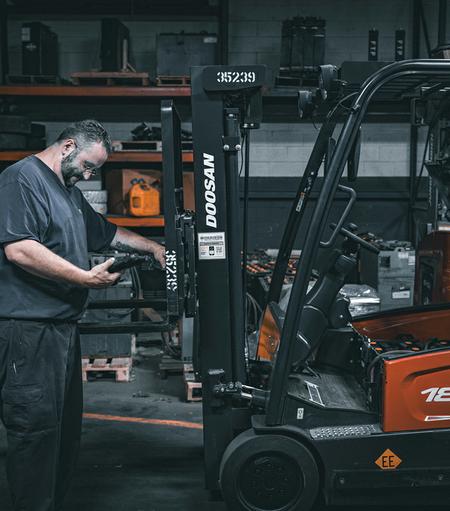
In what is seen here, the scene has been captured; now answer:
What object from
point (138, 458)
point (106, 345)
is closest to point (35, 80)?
point (106, 345)

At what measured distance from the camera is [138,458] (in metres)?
4.89

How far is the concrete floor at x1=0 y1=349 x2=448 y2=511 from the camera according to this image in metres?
4.17

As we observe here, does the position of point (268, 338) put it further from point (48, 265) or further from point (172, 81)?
point (172, 81)

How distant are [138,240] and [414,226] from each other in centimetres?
666

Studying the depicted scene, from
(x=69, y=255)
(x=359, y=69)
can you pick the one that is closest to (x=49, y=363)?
(x=69, y=255)

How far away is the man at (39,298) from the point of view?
3359mm

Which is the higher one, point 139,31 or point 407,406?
point 139,31

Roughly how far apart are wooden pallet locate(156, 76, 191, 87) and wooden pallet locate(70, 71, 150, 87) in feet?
0.62

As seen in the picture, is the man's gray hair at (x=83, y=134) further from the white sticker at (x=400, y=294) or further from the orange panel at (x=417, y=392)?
the white sticker at (x=400, y=294)

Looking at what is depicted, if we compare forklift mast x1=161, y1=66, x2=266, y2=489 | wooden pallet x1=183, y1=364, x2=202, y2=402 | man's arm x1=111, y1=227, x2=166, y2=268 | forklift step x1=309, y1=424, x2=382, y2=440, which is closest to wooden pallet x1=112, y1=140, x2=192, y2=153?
wooden pallet x1=183, y1=364, x2=202, y2=402

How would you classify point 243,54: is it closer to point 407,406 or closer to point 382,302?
point 382,302

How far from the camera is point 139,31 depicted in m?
9.98

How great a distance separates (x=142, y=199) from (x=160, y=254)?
4.81 m

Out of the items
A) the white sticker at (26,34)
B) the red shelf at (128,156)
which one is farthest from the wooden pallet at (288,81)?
the white sticker at (26,34)
